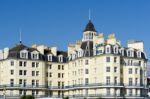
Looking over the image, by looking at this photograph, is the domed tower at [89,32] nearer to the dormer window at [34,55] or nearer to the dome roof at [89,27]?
the dome roof at [89,27]

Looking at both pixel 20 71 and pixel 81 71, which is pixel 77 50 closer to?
pixel 81 71

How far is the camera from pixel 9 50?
298 feet

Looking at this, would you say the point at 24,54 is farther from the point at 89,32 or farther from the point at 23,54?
the point at 89,32

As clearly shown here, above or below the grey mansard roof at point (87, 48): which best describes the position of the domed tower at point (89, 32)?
above

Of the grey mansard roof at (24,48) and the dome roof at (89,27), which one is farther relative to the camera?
the dome roof at (89,27)

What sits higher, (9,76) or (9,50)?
(9,50)

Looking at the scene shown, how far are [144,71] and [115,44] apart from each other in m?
9.68

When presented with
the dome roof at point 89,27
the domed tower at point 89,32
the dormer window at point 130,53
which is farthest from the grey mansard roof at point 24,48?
the dormer window at point 130,53

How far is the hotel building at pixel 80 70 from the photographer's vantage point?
84.0 meters

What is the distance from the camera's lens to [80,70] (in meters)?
88.8

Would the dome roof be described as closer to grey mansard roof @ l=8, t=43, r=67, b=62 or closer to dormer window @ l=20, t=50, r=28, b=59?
grey mansard roof @ l=8, t=43, r=67, b=62

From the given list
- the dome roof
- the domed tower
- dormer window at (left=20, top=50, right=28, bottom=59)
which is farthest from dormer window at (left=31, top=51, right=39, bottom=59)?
the dome roof

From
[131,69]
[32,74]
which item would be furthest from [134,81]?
[32,74]

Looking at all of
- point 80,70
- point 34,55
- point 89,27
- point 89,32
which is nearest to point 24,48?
point 34,55
